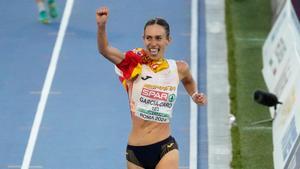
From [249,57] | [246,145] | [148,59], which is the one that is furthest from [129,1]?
[148,59]

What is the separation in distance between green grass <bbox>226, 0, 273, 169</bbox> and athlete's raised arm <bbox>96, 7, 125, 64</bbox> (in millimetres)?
3815

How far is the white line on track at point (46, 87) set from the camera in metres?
13.6

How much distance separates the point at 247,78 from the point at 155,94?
590cm

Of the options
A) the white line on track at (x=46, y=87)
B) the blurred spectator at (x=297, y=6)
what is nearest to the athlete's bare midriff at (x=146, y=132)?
the white line on track at (x=46, y=87)

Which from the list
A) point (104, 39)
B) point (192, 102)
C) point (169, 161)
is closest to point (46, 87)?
point (192, 102)

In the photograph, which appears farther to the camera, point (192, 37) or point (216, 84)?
point (192, 37)

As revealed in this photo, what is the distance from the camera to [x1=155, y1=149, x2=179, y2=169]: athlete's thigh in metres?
10.4

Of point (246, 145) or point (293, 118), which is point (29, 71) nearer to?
point (246, 145)

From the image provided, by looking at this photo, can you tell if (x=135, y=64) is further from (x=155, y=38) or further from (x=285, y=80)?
(x=285, y=80)

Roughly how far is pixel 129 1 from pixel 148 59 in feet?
28.2

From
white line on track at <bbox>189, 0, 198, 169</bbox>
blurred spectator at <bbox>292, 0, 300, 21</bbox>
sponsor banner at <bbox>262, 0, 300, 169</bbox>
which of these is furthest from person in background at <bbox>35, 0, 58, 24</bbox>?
blurred spectator at <bbox>292, 0, 300, 21</bbox>

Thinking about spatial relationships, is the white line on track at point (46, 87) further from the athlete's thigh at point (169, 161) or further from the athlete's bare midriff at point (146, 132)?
the athlete's thigh at point (169, 161)

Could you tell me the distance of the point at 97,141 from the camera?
45.6 feet

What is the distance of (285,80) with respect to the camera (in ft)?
46.1
